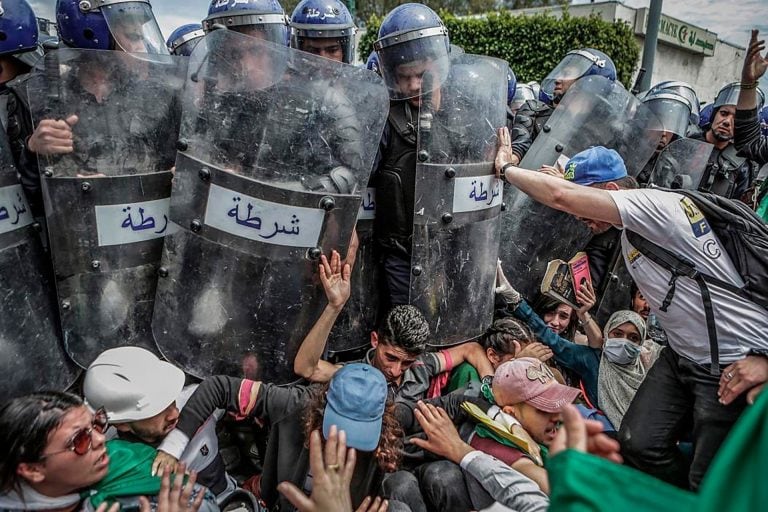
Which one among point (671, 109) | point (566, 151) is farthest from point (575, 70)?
point (566, 151)

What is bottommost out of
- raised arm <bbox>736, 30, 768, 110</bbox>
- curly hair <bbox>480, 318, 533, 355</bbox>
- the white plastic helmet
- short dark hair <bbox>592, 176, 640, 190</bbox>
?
curly hair <bbox>480, 318, 533, 355</bbox>

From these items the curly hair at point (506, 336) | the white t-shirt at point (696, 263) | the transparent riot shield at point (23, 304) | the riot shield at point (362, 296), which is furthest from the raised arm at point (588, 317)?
the transparent riot shield at point (23, 304)

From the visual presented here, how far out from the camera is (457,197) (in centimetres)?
270

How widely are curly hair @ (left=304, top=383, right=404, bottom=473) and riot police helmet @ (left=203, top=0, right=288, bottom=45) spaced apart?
1.55 meters

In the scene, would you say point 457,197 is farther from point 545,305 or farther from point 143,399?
point 143,399

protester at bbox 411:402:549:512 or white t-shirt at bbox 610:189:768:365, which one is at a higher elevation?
white t-shirt at bbox 610:189:768:365

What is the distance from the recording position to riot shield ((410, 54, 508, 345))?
2650mm

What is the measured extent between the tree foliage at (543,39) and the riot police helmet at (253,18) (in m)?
12.9

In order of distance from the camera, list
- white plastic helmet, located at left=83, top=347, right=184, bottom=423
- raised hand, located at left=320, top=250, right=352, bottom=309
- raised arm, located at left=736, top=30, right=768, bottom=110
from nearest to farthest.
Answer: white plastic helmet, located at left=83, top=347, right=184, bottom=423 → raised hand, located at left=320, top=250, right=352, bottom=309 → raised arm, located at left=736, top=30, right=768, bottom=110

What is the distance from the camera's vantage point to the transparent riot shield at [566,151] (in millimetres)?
3465

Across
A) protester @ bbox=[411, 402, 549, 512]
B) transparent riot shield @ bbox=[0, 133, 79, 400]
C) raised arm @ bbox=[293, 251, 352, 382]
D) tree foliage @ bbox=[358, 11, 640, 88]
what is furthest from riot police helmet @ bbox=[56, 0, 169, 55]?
tree foliage @ bbox=[358, 11, 640, 88]

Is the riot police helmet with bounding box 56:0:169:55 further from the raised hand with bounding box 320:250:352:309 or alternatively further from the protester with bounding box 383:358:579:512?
the protester with bounding box 383:358:579:512

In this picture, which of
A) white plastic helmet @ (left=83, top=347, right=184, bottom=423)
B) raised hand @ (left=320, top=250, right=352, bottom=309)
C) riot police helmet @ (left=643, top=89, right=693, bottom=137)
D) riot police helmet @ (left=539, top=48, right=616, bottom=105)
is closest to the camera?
white plastic helmet @ (left=83, top=347, right=184, bottom=423)

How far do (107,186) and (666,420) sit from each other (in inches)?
93.9
